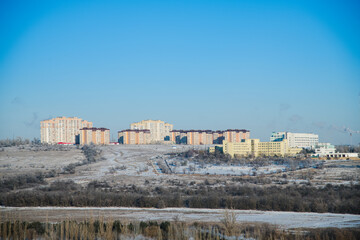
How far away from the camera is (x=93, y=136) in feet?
301

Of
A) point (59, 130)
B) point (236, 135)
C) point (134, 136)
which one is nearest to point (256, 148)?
point (236, 135)

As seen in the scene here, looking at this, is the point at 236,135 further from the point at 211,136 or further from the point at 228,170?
the point at 228,170

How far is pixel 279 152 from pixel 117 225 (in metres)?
51.7

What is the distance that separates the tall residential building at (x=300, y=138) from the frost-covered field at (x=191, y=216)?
68.8 metres

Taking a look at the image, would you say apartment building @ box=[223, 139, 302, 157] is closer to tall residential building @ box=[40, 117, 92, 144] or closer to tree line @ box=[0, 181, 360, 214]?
tree line @ box=[0, 181, 360, 214]

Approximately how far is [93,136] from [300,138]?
1999 inches

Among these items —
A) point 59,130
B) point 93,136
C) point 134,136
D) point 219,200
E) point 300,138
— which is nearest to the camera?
point 219,200

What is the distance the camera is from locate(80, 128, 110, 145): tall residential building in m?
91.1

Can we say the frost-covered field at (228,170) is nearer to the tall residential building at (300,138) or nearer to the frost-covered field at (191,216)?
the frost-covered field at (191,216)

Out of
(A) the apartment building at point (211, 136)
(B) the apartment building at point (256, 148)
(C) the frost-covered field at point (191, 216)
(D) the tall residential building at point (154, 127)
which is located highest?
(D) the tall residential building at point (154, 127)

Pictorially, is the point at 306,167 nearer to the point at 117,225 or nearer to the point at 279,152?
the point at 279,152

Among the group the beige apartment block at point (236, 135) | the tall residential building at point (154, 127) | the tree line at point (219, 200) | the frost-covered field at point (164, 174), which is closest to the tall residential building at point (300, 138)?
the beige apartment block at point (236, 135)

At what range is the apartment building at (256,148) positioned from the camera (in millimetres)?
62156

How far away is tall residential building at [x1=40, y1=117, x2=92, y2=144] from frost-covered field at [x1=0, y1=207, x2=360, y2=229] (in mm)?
77281
